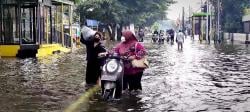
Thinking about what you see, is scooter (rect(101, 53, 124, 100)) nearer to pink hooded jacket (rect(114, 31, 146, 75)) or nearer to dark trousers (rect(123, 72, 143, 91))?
pink hooded jacket (rect(114, 31, 146, 75))

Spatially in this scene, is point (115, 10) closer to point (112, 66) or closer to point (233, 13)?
point (233, 13)

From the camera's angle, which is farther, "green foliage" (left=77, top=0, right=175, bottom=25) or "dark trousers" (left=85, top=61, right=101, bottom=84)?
"green foliage" (left=77, top=0, right=175, bottom=25)

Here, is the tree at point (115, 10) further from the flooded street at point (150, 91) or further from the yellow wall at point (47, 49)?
the flooded street at point (150, 91)

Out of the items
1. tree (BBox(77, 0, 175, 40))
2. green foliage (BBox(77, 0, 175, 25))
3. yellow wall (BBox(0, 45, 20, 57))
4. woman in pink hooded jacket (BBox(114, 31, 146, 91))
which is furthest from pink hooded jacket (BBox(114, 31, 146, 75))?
green foliage (BBox(77, 0, 175, 25))

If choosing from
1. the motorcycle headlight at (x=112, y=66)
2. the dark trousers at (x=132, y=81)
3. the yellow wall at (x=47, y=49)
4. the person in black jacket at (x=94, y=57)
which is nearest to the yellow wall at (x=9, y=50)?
the yellow wall at (x=47, y=49)

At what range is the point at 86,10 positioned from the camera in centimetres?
5712

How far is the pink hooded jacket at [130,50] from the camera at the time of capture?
35.4 feet

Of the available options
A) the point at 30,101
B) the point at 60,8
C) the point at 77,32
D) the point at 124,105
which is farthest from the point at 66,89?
the point at 77,32

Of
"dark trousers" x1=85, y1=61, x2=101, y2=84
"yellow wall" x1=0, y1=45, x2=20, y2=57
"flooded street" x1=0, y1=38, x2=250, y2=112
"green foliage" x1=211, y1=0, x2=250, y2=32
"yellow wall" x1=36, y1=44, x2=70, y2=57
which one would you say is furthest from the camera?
"green foliage" x1=211, y1=0, x2=250, y2=32

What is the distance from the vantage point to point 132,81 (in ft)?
37.1

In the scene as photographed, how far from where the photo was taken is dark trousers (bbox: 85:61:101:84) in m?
Answer: 12.5

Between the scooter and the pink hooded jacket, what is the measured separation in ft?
1.62

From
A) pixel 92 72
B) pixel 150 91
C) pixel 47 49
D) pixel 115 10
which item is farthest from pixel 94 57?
pixel 115 10

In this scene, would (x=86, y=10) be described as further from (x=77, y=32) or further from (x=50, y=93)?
(x=50, y=93)
